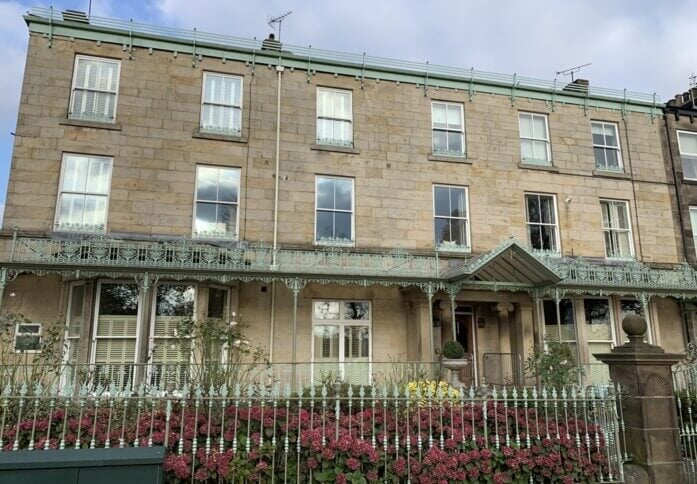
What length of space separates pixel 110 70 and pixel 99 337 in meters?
7.58

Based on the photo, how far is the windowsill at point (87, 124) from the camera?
1358cm

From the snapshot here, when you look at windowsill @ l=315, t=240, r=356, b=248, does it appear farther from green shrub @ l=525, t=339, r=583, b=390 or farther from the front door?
green shrub @ l=525, t=339, r=583, b=390

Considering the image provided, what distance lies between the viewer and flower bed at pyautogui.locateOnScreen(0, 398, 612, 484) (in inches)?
225

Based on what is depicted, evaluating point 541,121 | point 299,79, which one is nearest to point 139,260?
point 299,79

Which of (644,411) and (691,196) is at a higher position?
(691,196)

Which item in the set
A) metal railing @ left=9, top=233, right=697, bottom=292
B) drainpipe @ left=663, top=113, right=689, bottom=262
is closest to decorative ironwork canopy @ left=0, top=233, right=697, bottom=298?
metal railing @ left=9, top=233, right=697, bottom=292

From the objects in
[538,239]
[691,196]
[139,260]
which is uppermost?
[691,196]

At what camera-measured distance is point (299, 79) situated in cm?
1568

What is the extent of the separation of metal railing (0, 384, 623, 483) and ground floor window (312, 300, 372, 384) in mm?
7235

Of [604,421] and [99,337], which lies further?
[99,337]

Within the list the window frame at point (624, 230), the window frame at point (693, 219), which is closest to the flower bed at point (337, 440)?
the window frame at point (624, 230)

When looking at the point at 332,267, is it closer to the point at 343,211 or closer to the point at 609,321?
the point at 343,211

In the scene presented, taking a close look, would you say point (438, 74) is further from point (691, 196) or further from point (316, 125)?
point (691, 196)

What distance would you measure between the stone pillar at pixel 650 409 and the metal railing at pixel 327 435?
35cm
